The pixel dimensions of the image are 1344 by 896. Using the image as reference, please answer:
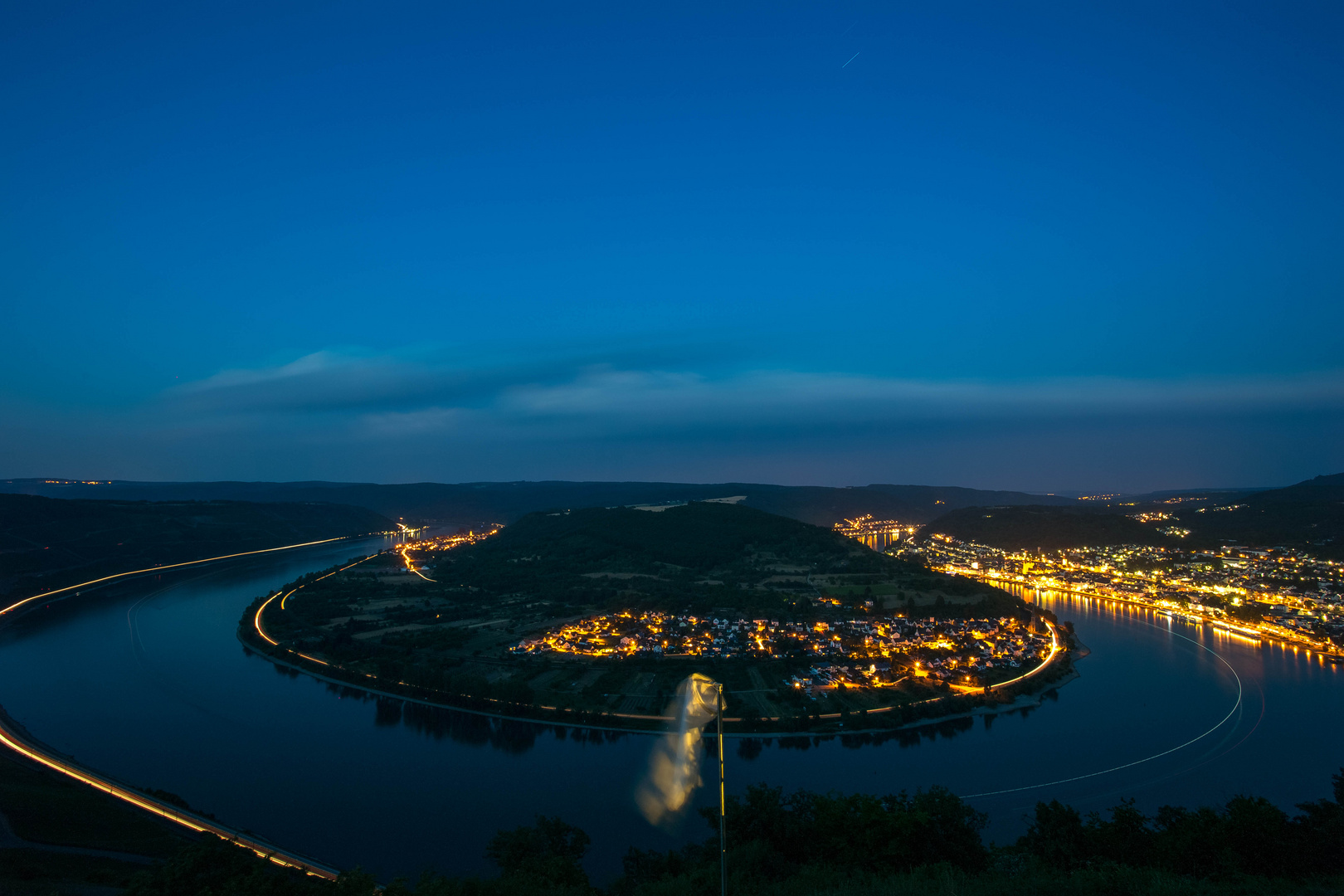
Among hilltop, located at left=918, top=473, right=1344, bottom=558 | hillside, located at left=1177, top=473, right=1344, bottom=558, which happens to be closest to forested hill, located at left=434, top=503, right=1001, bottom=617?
hilltop, located at left=918, top=473, right=1344, bottom=558

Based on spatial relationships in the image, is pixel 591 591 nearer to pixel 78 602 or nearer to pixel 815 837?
pixel 815 837

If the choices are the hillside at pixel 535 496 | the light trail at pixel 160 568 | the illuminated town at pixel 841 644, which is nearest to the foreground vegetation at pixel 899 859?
the illuminated town at pixel 841 644

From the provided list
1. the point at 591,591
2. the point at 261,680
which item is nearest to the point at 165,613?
the point at 261,680

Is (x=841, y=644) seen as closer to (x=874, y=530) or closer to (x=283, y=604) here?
(x=283, y=604)

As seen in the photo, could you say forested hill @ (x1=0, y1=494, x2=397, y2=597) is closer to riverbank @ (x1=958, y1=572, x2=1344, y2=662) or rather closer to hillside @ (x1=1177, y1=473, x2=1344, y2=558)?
riverbank @ (x1=958, y1=572, x2=1344, y2=662)

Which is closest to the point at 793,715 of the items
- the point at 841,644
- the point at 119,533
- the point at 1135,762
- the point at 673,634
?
the point at 841,644
